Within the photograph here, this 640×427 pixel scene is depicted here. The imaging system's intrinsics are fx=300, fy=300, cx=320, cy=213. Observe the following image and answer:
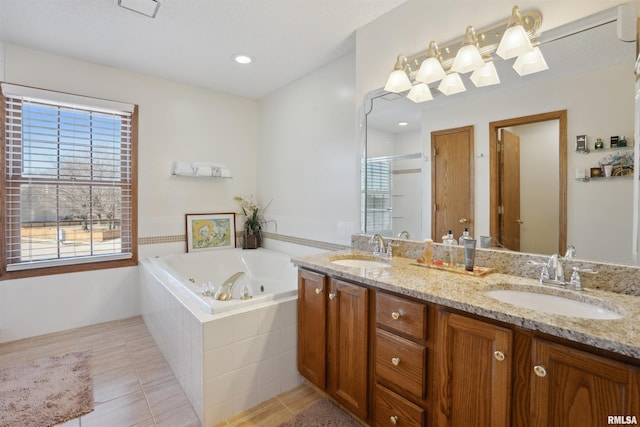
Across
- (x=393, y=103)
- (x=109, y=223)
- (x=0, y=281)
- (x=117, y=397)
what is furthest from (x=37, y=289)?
(x=393, y=103)

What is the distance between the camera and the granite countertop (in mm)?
819

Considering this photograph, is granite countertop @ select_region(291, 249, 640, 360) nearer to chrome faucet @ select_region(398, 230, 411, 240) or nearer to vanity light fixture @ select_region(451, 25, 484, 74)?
chrome faucet @ select_region(398, 230, 411, 240)

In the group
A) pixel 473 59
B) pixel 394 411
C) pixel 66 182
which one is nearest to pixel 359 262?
pixel 394 411

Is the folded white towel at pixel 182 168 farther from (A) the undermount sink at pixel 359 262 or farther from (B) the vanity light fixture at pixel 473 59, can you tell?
(B) the vanity light fixture at pixel 473 59

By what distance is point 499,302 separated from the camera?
1079 mm

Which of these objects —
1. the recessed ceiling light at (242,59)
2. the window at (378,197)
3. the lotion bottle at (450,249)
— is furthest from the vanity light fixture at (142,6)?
the lotion bottle at (450,249)

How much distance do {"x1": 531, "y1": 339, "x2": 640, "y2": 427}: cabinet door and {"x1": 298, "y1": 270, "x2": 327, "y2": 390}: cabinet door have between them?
1.02m

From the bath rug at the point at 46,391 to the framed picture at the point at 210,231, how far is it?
142 centimetres

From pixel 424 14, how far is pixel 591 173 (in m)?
1.31

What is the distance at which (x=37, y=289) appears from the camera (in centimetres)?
263

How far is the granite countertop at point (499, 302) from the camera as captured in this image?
2.69 ft

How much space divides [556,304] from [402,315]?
0.61 metres

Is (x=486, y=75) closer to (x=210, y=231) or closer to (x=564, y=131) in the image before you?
(x=564, y=131)

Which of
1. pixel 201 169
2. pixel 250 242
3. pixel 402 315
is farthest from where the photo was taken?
pixel 250 242
